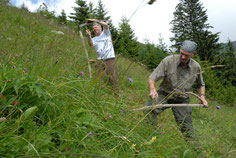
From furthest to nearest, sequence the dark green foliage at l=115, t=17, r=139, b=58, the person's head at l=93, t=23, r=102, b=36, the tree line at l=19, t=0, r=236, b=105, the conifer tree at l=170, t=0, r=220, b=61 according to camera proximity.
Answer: the conifer tree at l=170, t=0, r=220, b=61
the tree line at l=19, t=0, r=236, b=105
the person's head at l=93, t=23, r=102, b=36
the dark green foliage at l=115, t=17, r=139, b=58

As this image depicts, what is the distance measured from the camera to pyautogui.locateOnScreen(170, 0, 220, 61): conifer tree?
85.3 feet

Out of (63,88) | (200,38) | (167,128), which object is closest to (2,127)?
(63,88)

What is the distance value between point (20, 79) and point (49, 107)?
0.27 metres

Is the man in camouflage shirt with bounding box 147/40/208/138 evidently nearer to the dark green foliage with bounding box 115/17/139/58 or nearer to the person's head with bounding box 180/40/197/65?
the person's head with bounding box 180/40/197/65

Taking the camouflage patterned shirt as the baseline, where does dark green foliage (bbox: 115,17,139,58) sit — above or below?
above

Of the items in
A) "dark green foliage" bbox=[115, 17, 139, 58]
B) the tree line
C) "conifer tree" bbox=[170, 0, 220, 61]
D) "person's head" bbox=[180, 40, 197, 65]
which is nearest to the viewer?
"dark green foliage" bbox=[115, 17, 139, 58]

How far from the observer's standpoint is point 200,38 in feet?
88.1

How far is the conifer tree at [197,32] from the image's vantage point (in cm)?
2598

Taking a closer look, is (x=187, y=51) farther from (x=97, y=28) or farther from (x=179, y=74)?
(x=97, y=28)

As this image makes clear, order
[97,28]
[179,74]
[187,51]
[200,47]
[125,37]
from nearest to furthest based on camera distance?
[125,37] < [187,51] < [179,74] < [97,28] < [200,47]

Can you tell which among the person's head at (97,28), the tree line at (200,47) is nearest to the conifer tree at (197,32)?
the tree line at (200,47)

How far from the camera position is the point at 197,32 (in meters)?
28.5

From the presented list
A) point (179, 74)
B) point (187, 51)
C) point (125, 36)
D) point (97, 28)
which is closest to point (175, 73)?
point (179, 74)

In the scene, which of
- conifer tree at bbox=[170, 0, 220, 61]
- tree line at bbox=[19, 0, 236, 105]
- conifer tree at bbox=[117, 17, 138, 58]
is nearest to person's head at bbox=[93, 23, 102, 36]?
conifer tree at bbox=[117, 17, 138, 58]
